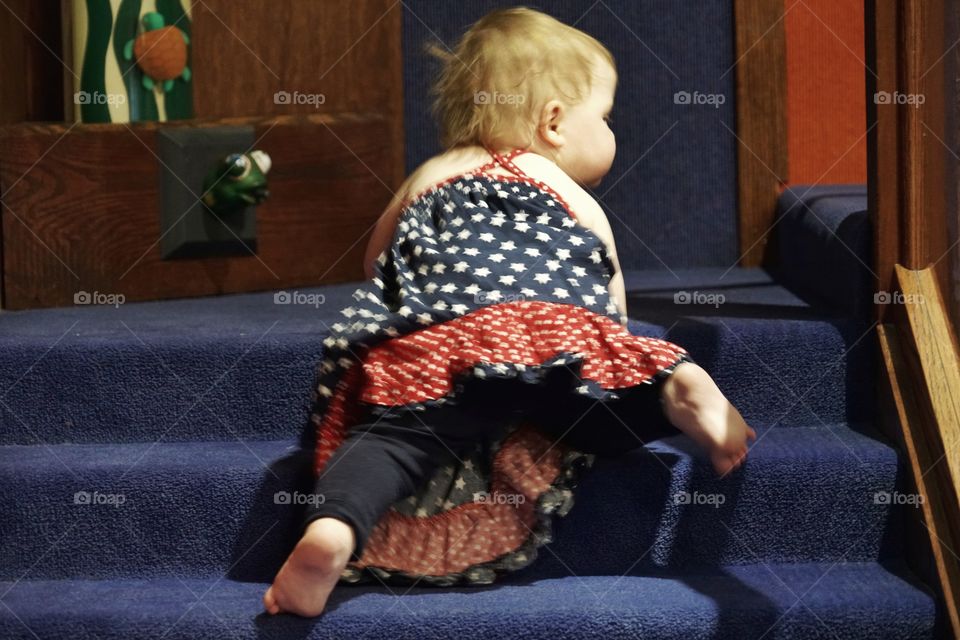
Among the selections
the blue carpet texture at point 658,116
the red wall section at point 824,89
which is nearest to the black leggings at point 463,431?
the blue carpet texture at point 658,116

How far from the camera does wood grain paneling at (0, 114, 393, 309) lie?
2105 mm

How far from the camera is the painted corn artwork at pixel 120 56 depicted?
2.23 metres

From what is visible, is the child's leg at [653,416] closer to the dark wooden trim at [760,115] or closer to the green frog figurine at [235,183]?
the green frog figurine at [235,183]

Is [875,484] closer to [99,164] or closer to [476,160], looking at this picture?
[476,160]

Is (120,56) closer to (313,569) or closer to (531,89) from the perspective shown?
(531,89)

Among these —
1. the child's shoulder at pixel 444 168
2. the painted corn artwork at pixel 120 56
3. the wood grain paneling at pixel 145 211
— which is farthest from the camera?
the painted corn artwork at pixel 120 56

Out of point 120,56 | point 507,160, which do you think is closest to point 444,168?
point 507,160

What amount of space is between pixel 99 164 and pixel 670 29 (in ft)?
3.53

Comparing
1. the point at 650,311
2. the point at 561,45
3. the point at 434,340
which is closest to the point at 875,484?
the point at 650,311

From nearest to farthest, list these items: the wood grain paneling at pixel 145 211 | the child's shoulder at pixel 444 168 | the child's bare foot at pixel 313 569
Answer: the child's bare foot at pixel 313 569, the child's shoulder at pixel 444 168, the wood grain paneling at pixel 145 211

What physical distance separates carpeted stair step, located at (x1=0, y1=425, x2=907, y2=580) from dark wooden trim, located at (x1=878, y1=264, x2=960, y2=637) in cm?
5

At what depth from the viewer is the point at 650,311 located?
1.90 m

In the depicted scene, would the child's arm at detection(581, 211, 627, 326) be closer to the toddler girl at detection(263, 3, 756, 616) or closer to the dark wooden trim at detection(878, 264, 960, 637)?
the toddler girl at detection(263, 3, 756, 616)

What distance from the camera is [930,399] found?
5.06ft
